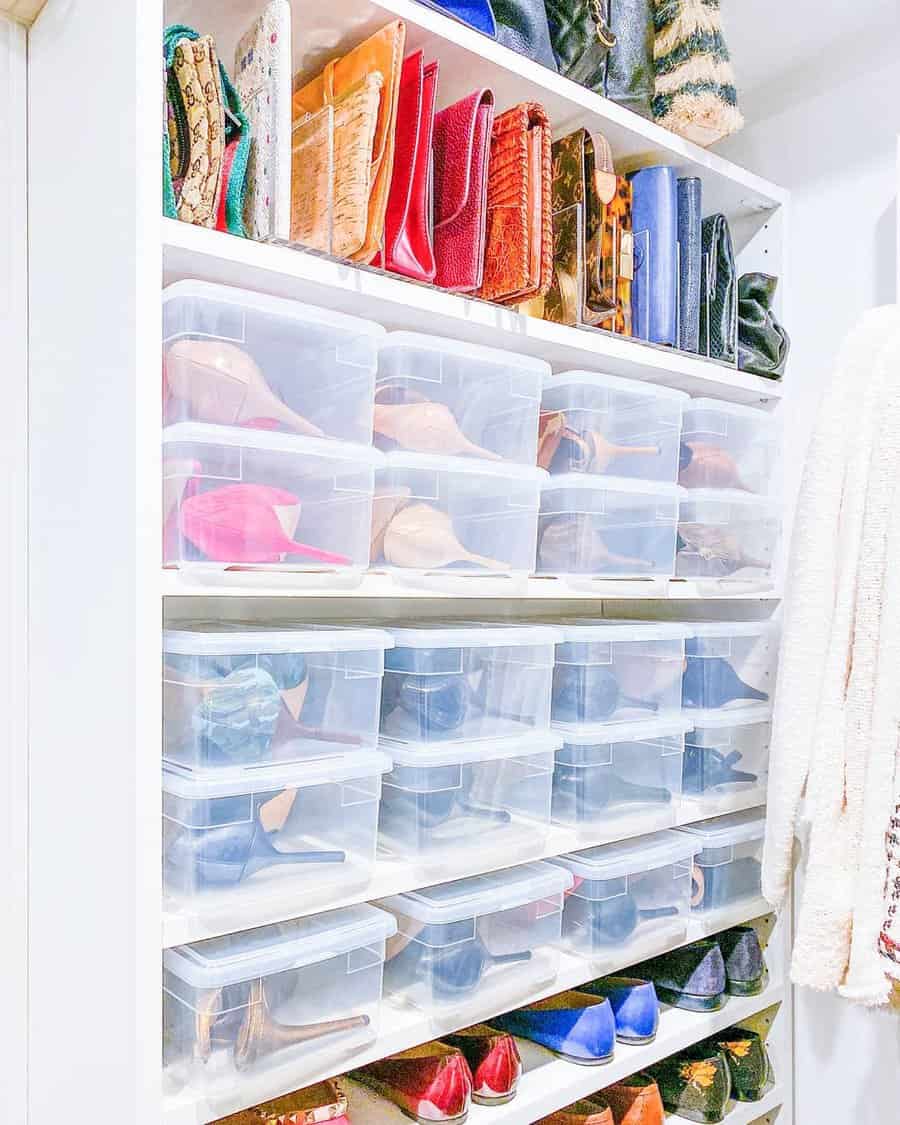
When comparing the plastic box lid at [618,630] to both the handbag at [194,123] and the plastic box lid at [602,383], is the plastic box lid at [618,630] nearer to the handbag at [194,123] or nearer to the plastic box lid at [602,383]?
the plastic box lid at [602,383]

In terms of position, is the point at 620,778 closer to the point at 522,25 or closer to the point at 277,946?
the point at 277,946

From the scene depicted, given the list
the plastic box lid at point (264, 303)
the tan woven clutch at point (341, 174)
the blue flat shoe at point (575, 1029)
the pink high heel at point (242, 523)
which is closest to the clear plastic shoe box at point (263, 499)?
the pink high heel at point (242, 523)

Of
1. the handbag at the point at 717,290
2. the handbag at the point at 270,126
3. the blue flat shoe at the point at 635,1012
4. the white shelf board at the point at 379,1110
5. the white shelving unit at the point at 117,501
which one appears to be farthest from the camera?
the handbag at the point at 717,290

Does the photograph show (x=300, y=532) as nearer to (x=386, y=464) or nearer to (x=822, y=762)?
(x=386, y=464)

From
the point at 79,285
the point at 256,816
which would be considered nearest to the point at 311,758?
the point at 256,816

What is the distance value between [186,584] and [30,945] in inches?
20.6

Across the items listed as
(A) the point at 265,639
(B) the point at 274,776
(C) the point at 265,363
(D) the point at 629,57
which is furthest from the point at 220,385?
(D) the point at 629,57

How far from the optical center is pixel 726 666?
162cm

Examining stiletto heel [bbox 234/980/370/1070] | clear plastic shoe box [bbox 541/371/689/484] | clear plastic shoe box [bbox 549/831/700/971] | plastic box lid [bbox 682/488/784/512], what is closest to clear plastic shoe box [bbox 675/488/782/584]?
plastic box lid [bbox 682/488/784/512]

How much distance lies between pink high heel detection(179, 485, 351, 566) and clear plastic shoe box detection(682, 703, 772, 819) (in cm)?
81

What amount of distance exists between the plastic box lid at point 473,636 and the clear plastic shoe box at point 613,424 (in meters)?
0.24

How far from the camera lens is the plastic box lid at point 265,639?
1.02m

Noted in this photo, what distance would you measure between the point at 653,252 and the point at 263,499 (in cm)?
76

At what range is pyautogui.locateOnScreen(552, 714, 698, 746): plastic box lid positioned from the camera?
1382 millimetres
